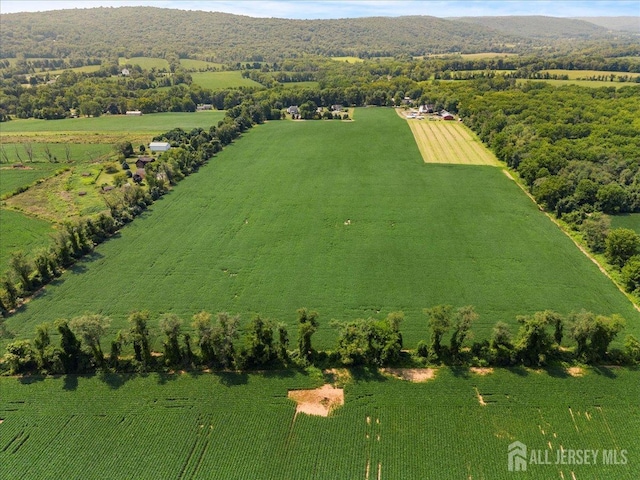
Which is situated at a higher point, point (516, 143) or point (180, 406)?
point (516, 143)

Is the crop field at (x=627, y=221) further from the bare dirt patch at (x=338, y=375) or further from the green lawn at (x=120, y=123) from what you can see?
the green lawn at (x=120, y=123)

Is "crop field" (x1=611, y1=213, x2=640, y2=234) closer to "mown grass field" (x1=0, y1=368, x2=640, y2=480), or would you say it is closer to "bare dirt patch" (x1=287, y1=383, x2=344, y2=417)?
"mown grass field" (x1=0, y1=368, x2=640, y2=480)

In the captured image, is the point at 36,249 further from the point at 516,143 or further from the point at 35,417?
the point at 516,143

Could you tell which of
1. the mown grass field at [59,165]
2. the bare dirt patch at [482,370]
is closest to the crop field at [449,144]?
the bare dirt patch at [482,370]

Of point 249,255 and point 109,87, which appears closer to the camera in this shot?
point 249,255

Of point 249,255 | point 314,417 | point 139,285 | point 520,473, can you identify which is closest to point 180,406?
point 314,417

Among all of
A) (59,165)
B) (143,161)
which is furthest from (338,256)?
(59,165)

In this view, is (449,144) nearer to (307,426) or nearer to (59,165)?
(307,426)
